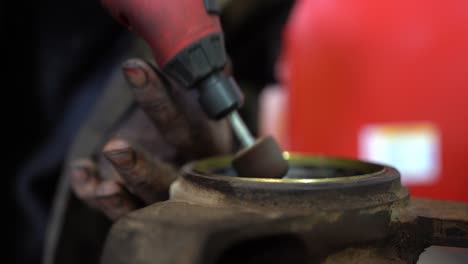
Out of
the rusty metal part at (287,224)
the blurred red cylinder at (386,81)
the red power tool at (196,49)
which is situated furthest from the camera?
the blurred red cylinder at (386,81)

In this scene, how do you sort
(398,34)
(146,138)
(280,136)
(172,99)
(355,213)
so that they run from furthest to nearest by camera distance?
(280,136), (398,34), (146,138), (172,99), (355,213)

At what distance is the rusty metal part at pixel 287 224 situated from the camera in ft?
1.02

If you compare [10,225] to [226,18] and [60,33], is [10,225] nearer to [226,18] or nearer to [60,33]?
[60,33]

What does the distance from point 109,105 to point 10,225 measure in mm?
442

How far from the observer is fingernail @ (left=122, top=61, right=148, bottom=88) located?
54 centimetres

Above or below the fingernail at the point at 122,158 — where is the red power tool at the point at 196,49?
above

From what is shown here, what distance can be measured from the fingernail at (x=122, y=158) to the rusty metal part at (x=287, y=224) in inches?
4.2

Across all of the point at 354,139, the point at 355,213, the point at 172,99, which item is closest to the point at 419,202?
the point at 355,213

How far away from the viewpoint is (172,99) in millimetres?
591

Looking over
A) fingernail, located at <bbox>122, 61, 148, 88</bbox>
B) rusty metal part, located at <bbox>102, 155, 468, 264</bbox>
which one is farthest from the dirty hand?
rusty metal part, located at <bbox>102, 155, 468, 264</bbox>

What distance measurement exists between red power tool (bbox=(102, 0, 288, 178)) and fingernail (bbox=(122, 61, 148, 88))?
62 mm

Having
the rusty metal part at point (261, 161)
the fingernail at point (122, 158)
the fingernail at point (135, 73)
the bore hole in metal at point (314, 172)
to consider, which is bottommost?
the bore hole in metal at point (314, 172)

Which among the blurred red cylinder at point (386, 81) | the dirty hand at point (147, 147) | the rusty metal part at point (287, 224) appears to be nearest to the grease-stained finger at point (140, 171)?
the dirty hand at point (147, 147)

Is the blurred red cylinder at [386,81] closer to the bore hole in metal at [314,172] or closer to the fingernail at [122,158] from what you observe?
the bore hole in metal at [314,172]
